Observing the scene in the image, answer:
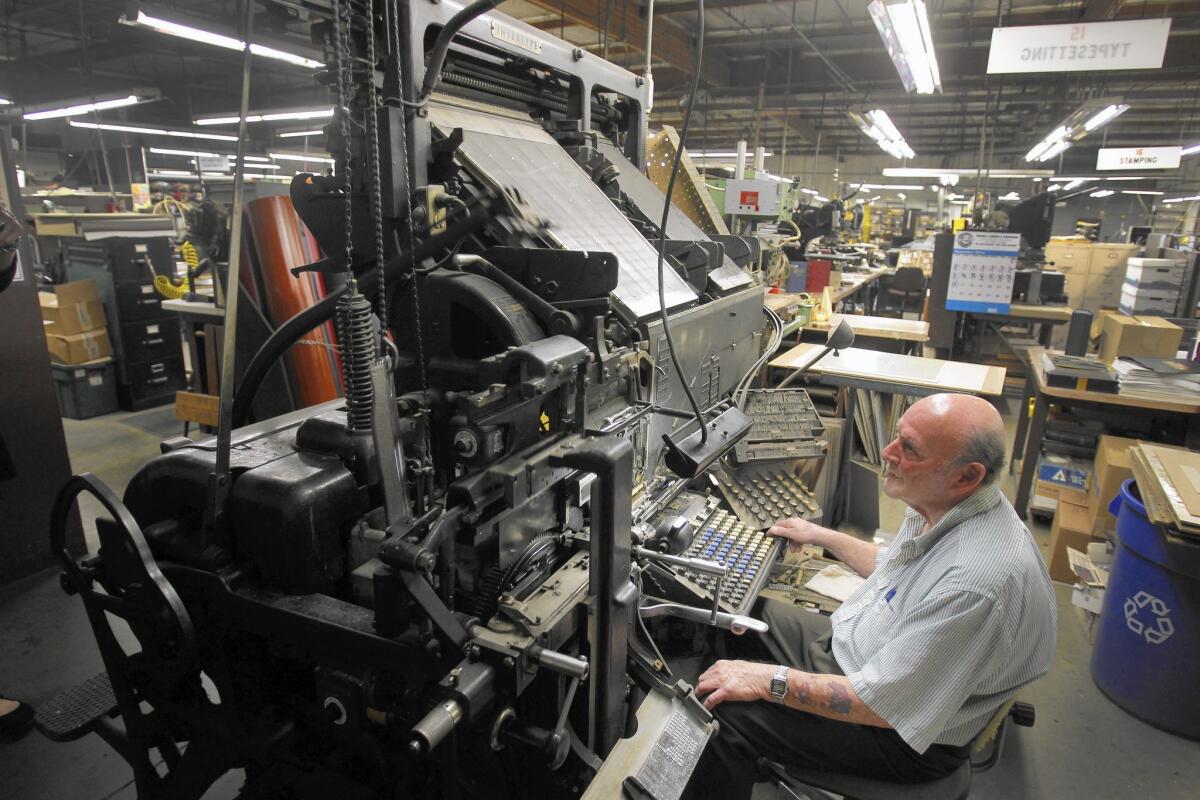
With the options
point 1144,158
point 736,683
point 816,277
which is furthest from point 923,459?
point 1144,158

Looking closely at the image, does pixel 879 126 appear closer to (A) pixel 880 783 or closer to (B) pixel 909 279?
(B) pixel 909 279

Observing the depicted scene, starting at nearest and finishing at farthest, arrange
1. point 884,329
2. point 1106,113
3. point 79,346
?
point 884,329, point 79,346, point 1106,113

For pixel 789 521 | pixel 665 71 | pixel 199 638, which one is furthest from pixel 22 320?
pixel 665 71

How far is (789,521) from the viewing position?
1.98 metres

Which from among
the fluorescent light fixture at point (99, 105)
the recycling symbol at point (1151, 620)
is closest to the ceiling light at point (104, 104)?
the fluorescent light fixture at point (99, 105)

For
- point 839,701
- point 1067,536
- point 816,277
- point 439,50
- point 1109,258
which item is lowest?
point 1067,536

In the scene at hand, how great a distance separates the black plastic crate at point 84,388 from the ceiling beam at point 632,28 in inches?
163

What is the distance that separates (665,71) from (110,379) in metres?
5.87

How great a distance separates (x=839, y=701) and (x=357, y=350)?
3.75ft

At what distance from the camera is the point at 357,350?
41.5 inches

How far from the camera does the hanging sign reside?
25.7 ft

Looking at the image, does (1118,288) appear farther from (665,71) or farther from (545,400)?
(545,400)

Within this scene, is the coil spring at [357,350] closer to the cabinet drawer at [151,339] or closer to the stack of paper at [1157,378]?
the stack of paper at [1157,378]

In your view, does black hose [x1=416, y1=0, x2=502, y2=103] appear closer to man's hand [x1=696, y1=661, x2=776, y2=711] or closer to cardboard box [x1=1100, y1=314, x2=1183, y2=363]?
man's hand [x1=696, y1=661, x2=776, y2=711]
